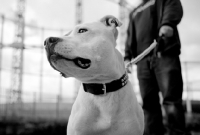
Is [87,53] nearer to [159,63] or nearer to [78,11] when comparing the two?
[159,63]

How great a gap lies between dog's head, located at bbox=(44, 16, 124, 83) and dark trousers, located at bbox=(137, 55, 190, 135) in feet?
2.97

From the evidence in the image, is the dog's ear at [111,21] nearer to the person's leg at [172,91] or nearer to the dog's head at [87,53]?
the dog's head at [87,53]

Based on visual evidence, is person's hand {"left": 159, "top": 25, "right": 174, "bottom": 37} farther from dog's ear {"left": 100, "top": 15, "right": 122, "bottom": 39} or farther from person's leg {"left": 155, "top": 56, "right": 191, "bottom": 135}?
dog's ear {"left": 100, "top": 15, "right": 122, "bottom": 39}

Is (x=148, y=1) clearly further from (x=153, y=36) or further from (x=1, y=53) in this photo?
(x=1, y=53)

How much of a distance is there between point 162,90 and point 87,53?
135 centimetres

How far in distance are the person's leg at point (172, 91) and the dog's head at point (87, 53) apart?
0.89 metres

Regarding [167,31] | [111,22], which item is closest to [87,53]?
[111,22]

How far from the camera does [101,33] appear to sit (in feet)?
5.56

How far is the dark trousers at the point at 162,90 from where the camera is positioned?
2451 millimetres

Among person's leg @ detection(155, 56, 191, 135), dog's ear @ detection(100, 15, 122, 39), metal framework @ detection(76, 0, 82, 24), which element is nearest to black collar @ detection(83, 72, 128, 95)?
dog's ear @ detection(100, 15, 122, 39)

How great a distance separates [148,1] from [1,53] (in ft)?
40.8

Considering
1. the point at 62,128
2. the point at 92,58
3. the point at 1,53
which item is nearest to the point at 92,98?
the point at 92,58

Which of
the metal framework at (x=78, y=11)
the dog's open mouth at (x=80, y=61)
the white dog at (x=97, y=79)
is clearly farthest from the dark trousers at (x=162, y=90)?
the metal framework at (x=78, y=11)

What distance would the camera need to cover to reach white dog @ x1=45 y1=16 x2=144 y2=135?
150 centimetres
